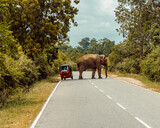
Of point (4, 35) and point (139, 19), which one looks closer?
point (4, 35)

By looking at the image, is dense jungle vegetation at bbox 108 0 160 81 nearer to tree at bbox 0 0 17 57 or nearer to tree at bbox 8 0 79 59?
tree at bbox 8 0 79 59

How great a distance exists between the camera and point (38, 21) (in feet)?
95.6

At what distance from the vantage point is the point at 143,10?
3325cm

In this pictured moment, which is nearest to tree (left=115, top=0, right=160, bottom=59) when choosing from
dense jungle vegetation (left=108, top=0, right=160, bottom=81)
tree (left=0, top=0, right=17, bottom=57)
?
dense jungle vegetation (left=108, top=0, right=160, bottom=81)

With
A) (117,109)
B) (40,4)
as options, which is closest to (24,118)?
(117,109)

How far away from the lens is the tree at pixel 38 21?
2769cm

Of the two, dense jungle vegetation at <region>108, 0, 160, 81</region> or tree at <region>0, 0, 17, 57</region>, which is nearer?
tree at <region>0, 0, 17, 57</region>

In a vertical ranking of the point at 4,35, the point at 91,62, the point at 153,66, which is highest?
the point at 4,35

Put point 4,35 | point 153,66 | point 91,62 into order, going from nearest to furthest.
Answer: point 4,35 → point 153,66 → point 91,62

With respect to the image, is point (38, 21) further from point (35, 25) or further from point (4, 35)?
point (4, 35)

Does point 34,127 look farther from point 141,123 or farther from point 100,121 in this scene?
point 141,123

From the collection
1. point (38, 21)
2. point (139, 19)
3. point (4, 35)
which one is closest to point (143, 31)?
point (139, 19)

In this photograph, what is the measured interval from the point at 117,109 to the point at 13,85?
8465 mm

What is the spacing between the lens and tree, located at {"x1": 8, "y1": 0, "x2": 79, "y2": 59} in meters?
27.7
